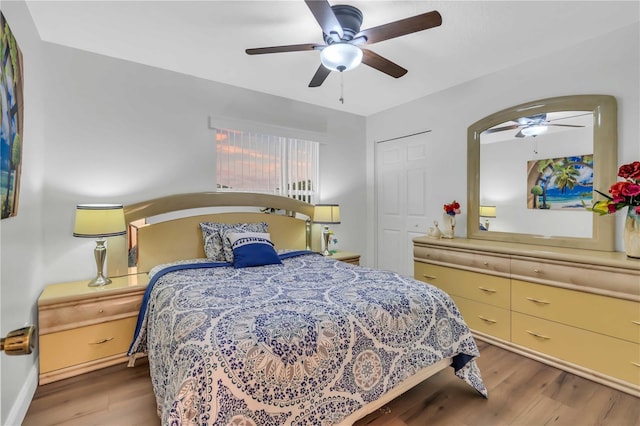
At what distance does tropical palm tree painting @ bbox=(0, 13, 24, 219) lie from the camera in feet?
4.50

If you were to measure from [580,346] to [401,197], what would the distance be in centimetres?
235

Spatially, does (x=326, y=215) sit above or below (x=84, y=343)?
above

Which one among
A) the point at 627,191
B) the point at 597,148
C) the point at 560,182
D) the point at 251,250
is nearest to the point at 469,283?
the point at 560,182

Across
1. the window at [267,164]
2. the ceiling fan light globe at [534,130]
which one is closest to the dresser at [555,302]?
the ceiling fan light globe at [534,130]

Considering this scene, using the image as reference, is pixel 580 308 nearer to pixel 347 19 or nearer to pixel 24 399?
pixel 347 19

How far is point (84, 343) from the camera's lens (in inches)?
87.7

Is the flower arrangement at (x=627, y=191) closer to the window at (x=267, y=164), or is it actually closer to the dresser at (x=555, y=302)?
the dresser at (x=555, y=302)

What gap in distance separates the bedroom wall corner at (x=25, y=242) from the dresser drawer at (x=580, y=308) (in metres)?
3.31

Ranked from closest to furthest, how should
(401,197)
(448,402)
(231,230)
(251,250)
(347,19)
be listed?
(448,402)
(347,19)
(251,250)
(231,230)
(401,197)

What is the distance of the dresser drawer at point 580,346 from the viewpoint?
2.01 m

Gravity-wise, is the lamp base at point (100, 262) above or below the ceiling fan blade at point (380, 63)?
below

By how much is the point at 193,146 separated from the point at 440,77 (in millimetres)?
2641

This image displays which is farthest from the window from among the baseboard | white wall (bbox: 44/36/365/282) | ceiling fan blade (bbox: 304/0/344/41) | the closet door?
the baseboard

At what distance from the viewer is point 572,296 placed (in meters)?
2.25
